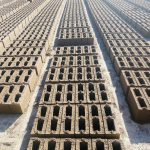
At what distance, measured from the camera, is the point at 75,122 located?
7.49 meters

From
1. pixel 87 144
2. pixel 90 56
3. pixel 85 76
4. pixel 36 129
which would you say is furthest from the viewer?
pixel 90 56

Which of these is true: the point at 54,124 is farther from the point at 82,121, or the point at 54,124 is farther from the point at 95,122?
the point at 95,122

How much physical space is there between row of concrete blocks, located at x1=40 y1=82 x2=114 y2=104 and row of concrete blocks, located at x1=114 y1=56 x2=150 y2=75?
2385 millimetres

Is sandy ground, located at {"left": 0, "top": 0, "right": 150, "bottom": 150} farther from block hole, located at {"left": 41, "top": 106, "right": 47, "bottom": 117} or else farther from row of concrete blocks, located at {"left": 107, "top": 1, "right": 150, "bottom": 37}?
row of concrete blocks, located at {"left": 107, "top": 1, "right": 150, "bottom": 37}

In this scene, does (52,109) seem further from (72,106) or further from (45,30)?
(45,30)

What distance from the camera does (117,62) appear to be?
11.9m

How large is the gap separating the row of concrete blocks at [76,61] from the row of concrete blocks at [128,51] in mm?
1390

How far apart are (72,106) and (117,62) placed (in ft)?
16.3

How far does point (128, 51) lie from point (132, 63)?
1.90 meters

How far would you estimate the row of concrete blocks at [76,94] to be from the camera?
8.67 m

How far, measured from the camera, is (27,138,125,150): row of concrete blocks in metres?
6.60

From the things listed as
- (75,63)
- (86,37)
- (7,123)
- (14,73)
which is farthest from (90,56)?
(7,123)

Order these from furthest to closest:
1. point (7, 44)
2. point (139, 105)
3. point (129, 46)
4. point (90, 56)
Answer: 1. point (7, 44)
2. point (129, 46)
3. point (90, 56)
4. point (139, 105)

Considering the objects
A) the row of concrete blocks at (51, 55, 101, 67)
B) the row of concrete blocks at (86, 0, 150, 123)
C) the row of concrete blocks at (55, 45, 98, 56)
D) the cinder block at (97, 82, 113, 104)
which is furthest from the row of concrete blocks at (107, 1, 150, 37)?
the cinder block at (97, 82, 113, 104)
